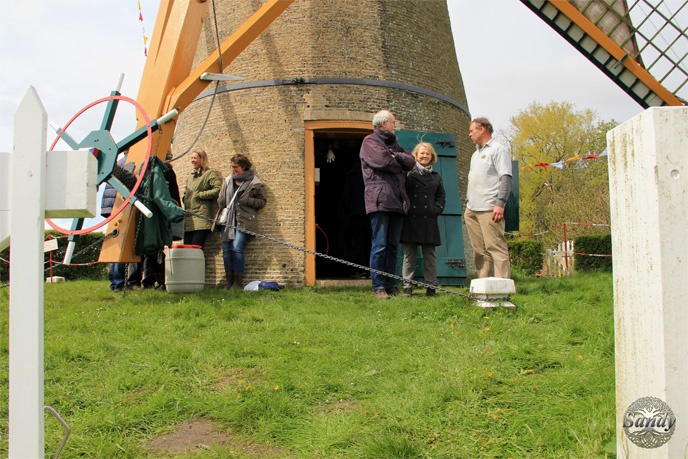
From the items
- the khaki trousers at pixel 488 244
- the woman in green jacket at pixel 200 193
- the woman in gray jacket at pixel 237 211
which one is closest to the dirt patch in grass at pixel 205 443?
the khaki trousers at pixel 488 244

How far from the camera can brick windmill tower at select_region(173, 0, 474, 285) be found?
9.15 metres

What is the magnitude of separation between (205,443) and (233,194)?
5831mm

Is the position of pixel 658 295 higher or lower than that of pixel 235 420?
higher

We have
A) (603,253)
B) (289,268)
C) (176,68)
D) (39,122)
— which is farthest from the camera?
(603,253)

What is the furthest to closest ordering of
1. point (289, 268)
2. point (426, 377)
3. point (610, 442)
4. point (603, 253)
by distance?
1. point (603, 253)
2. point (289, 268)
3. point (426, 377)
4. point (610, 442)

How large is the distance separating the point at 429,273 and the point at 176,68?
4683mm

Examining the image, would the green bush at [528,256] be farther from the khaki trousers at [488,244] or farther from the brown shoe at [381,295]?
the brown shoe at [381,295]

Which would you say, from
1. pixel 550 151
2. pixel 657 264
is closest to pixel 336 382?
pixel 657 264

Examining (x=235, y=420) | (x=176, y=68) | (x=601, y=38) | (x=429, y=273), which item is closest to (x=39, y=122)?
(x=235, y=420)

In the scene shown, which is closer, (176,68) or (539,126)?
(176,68)

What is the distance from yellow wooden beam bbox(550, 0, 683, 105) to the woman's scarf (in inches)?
216

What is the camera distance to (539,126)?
3475 cm

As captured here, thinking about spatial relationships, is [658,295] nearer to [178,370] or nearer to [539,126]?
[178,370]

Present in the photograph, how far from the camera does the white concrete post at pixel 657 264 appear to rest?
1.88 meters
